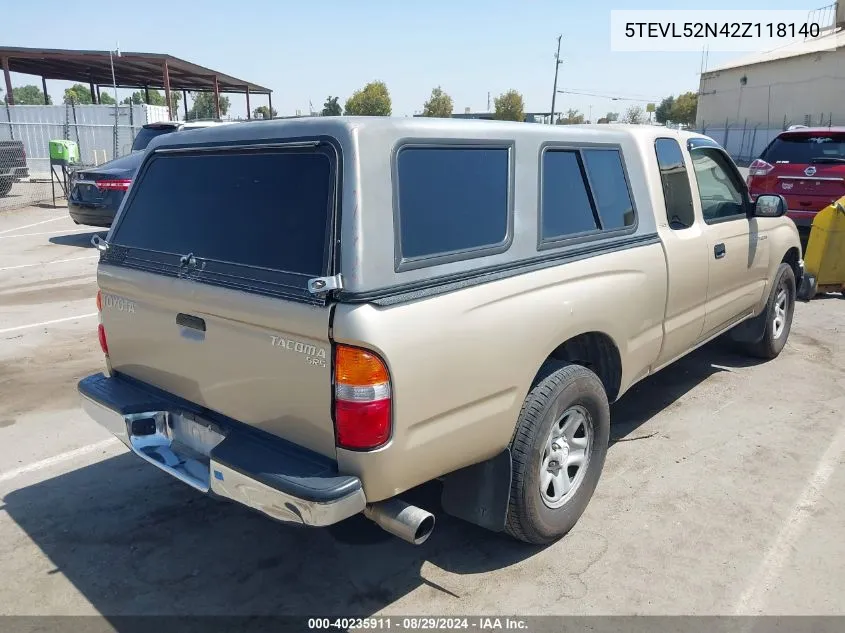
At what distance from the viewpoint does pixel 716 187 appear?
4.87 meters

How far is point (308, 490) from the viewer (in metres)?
2.38

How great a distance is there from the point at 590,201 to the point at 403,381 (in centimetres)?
177

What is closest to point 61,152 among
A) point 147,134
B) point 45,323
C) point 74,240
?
point 74,240

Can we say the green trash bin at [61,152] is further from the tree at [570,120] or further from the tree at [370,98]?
the tree at [370,98]

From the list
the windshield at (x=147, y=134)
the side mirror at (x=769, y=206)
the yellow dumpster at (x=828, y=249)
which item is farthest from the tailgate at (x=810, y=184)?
the windshield at (x=147, y=134)

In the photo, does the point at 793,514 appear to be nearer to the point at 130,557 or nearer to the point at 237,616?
the point at 237,616

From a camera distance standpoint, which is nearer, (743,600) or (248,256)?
(248,256)

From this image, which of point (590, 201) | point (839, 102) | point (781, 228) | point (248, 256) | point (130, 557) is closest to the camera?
point (248, 256)

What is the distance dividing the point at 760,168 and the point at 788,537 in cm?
783

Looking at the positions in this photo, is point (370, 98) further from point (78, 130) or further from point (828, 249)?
point (828, 249)

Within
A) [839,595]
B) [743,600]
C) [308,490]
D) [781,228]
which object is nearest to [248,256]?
[308,490]

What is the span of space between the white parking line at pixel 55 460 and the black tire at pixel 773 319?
17.4ft

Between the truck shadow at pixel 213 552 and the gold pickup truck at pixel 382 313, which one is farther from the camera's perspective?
the truck shadow at pixel 213 552

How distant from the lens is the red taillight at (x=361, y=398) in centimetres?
236
